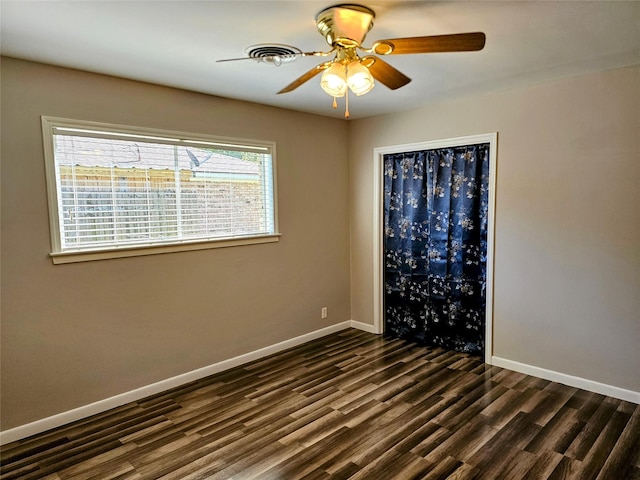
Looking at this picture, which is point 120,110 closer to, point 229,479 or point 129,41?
point 129,41

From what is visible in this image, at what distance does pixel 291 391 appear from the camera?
331 centimetres

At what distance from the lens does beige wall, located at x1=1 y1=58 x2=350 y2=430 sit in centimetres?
263

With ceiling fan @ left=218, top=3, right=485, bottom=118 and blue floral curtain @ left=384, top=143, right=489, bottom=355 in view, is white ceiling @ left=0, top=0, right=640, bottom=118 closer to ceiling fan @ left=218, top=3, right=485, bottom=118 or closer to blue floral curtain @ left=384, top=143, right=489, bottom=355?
ceiling fan @ left=218, top=3, right=485, bottom=118

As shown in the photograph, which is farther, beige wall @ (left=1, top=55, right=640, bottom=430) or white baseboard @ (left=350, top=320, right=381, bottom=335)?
white baseboard @ (left=350, top=320, right=381, bottom=335)

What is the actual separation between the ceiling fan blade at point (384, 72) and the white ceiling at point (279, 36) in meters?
0.22

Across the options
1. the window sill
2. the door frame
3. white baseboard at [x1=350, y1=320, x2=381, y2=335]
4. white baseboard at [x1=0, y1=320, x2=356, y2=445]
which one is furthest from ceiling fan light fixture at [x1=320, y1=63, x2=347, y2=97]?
white baseboard at [x1=350, y1=320, x2=381, y2=335]

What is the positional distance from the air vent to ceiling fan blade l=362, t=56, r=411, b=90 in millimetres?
516

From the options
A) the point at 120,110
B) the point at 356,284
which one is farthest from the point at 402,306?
the point at 120,110

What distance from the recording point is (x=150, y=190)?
3213 millimetres

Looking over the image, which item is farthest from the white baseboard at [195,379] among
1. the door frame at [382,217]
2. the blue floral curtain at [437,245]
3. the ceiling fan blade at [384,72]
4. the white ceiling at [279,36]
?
the ceiling fan blade at [384,72]

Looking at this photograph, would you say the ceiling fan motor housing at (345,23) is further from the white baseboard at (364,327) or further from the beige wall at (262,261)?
the white baseboard at (364,327)

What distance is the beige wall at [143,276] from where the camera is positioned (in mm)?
2631

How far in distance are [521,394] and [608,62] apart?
2494mm

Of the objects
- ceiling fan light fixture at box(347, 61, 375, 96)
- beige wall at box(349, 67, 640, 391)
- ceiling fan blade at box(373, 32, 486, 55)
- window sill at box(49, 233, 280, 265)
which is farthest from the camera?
beige wall at box(349, 67, 640, 391)
